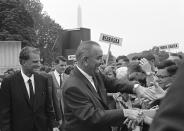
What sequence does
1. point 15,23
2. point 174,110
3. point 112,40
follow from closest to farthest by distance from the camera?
point 174,110 → point 112,40 → point 15,23

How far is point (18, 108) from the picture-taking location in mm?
4844

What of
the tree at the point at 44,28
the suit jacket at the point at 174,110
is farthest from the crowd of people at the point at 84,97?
the tree at the point at 44,28

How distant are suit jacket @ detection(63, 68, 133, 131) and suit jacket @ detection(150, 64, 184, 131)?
232 centimetres

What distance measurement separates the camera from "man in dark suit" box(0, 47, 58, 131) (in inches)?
191

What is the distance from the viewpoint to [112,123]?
3.55m

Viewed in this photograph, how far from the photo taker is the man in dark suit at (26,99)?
15.9ft

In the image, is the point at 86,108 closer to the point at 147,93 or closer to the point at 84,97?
the point at 84,97

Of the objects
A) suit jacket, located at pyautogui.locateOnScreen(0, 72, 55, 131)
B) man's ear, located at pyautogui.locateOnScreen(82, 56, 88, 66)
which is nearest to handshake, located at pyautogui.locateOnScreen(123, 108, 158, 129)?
man's ear, located at pyautogui.locateOnScreen(82, 56, 88, 66)

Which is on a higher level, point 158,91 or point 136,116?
point 158,91

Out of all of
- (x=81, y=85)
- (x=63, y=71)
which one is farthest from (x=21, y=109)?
(x=63, y=71)

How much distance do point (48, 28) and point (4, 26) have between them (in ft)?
86.6

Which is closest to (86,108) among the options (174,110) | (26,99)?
(26,99)

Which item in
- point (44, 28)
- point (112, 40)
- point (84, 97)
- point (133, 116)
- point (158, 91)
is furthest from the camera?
point (44, 28)

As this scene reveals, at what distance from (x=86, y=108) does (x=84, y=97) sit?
0.15m
